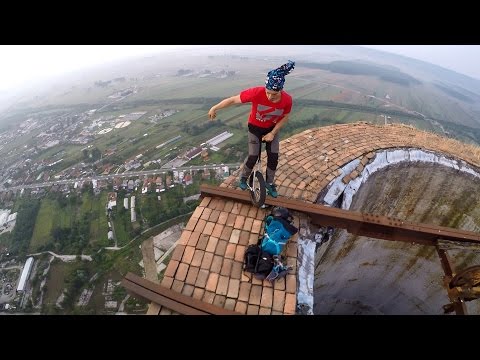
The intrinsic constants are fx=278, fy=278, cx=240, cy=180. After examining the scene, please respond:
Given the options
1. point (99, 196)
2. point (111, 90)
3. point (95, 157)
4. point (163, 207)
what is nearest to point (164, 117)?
point (95, 157)

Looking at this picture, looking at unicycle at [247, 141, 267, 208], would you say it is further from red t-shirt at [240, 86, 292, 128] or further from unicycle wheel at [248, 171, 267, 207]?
red t-shirt at [240, 86, 292, 128]

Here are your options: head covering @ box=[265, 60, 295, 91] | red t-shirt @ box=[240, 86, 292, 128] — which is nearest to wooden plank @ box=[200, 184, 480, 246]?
red t-shirt @ box=[240, 86, 292, 128]

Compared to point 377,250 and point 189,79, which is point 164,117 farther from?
point 377,250

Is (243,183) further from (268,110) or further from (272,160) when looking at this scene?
(268,110)

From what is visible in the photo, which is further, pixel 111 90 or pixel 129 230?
pixel 111 90

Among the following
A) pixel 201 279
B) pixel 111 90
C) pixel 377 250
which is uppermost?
pixel 201 279

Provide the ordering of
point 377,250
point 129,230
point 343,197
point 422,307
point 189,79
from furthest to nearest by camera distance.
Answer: point 189,79, point 129,230, point 422,307, point 377,250, point 343,197
